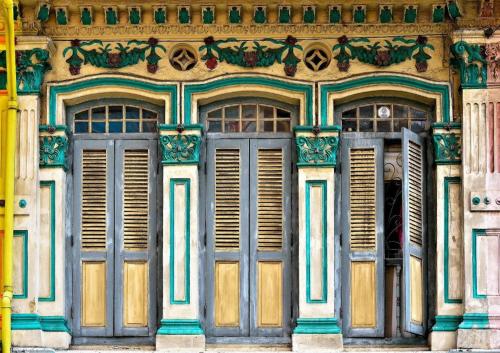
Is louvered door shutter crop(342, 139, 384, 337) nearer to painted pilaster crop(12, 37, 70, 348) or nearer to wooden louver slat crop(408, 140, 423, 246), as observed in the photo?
wooden louver slat crop(408, 140, 423, 246)

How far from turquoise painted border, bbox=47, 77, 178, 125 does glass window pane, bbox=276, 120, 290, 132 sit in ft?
3.78

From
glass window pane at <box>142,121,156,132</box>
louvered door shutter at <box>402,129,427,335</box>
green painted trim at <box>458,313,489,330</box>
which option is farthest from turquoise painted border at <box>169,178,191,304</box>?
green painted trim at <box>458,313,489,330</box>

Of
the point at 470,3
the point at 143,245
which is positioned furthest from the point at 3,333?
the point at 470,3

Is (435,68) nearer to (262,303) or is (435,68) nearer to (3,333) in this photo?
(262,303)

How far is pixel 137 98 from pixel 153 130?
15.5 inches

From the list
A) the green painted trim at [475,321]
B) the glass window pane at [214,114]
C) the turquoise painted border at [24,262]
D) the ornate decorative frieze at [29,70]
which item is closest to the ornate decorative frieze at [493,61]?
the green painted trim at [475,321]

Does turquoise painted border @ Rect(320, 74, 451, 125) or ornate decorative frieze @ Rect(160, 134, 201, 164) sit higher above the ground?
turquoise painted border @ Rect(320, 74, 451, 125)

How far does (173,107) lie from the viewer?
20.2 meters

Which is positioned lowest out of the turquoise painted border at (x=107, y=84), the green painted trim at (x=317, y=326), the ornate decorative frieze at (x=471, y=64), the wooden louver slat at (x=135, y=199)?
the green painted trim at (x=317, y=326)

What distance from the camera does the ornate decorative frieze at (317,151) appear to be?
19984 mm

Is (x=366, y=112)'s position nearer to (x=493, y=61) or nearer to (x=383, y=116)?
(x=383, y=116)

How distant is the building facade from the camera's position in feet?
65.0

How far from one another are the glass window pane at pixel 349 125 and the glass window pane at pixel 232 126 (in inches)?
45.8

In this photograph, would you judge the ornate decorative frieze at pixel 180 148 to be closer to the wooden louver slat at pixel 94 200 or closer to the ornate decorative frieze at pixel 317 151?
the wooden louver slat at pixel 94 200
